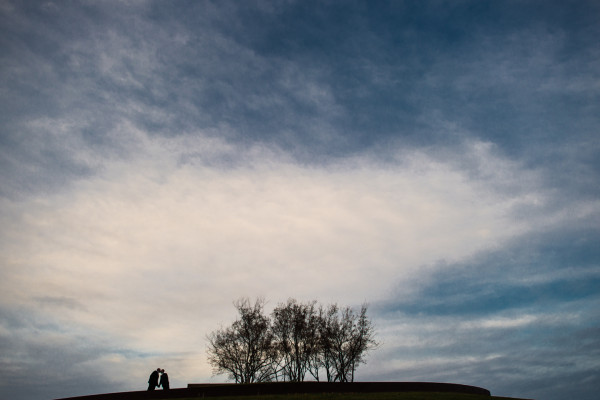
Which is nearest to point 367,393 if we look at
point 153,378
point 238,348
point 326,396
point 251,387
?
point 326,396

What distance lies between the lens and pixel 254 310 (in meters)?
52.1

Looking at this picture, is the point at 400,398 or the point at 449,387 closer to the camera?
the point at 400,398

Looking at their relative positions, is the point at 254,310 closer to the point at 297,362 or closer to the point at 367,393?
the point at 297,362

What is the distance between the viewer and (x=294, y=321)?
51.2 meters

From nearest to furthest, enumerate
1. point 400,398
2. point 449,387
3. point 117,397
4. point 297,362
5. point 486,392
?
point 400,398, point 117,397, point 449,387, point 486,392, point 297,362

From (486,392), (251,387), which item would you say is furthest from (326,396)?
(486,392)

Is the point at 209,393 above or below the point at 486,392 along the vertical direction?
above

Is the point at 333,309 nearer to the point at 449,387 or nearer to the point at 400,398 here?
the point at 449,387

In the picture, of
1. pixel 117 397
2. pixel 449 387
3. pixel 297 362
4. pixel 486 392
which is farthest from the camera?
pixel 297 362

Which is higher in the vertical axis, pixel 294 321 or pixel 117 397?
pixel 294 321

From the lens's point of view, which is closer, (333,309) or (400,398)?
(400,398)

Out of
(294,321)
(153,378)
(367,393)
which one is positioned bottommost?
Answer: (367,393)

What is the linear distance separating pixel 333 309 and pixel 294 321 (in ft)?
16.7

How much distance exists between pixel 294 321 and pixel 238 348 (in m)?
7.56
